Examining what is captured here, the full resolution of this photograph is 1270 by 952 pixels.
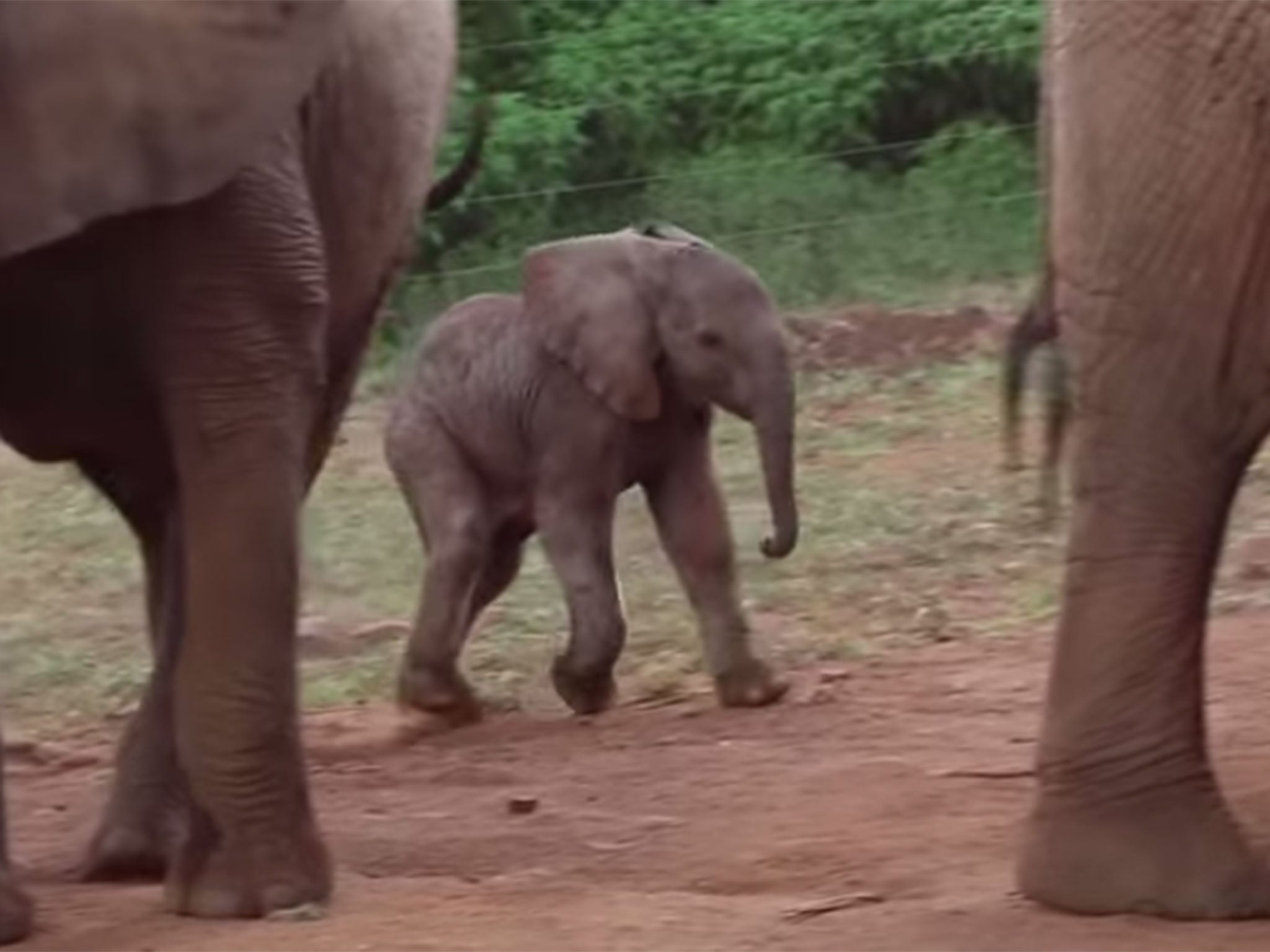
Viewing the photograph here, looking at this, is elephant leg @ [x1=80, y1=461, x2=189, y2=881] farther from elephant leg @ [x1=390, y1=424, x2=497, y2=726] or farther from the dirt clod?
elephant leg @ [x1=390, y1=424, x2=497, y2=726]

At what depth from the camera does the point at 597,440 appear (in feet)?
23.5

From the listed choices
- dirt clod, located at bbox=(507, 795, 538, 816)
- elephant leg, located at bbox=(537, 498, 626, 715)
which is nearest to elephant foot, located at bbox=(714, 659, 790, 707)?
elephant leg, located at bbox=(537, 498, 626, 715)

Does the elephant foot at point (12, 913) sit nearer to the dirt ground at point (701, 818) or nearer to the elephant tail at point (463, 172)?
the dirt ground at point (701, 818)

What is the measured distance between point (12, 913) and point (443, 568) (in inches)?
115

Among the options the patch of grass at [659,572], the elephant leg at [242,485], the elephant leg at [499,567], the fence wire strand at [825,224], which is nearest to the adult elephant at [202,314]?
the elephant leg at [242,485]

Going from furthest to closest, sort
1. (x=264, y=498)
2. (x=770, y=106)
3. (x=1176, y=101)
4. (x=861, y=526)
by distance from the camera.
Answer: (x=770, y=106) < (x=861, y=526) < (x=264, y=498) < (x=1176, y=101)

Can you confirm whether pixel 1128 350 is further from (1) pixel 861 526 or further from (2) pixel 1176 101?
(1) pixel 861 526

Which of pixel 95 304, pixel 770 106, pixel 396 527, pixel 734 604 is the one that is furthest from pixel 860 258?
pixel 95 304

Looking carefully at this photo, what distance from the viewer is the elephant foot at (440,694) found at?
7094mm

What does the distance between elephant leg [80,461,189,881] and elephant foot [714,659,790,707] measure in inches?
72.1

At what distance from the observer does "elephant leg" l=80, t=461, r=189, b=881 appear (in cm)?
519

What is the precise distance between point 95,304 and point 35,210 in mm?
321

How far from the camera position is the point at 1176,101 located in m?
4.04

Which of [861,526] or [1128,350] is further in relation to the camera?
[861,526]
